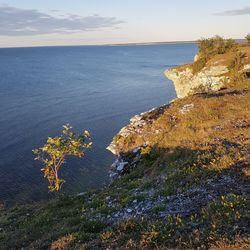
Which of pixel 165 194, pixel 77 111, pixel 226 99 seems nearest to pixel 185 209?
pixel 165 194

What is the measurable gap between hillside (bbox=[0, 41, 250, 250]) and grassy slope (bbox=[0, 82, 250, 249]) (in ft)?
0.12

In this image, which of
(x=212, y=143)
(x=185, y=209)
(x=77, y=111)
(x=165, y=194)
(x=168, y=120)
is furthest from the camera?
(x=77, y=111)

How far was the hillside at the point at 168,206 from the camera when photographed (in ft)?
43.5

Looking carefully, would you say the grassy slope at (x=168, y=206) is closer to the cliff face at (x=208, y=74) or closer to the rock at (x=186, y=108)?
the rock at (x=186, y=108)

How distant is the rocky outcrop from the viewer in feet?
215

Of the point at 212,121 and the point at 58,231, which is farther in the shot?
the point at 212,121

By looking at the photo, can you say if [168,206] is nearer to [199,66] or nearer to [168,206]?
[168,206]

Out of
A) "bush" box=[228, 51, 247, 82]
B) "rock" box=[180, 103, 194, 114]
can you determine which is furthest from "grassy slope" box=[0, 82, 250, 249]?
"bush" box=[228, 51, 247, 82]

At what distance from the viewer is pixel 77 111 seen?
81.1m

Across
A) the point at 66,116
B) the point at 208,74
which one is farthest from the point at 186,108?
the point at 66,116

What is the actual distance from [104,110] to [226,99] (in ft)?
151

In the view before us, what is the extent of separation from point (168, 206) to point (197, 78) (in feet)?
185

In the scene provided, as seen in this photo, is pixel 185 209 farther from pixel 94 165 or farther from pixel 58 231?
pixel 94 165

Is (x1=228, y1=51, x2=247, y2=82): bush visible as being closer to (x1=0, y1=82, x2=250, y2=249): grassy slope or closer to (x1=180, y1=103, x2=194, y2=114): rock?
(x1=180, y1=103, x2=194, y2=114): rock
